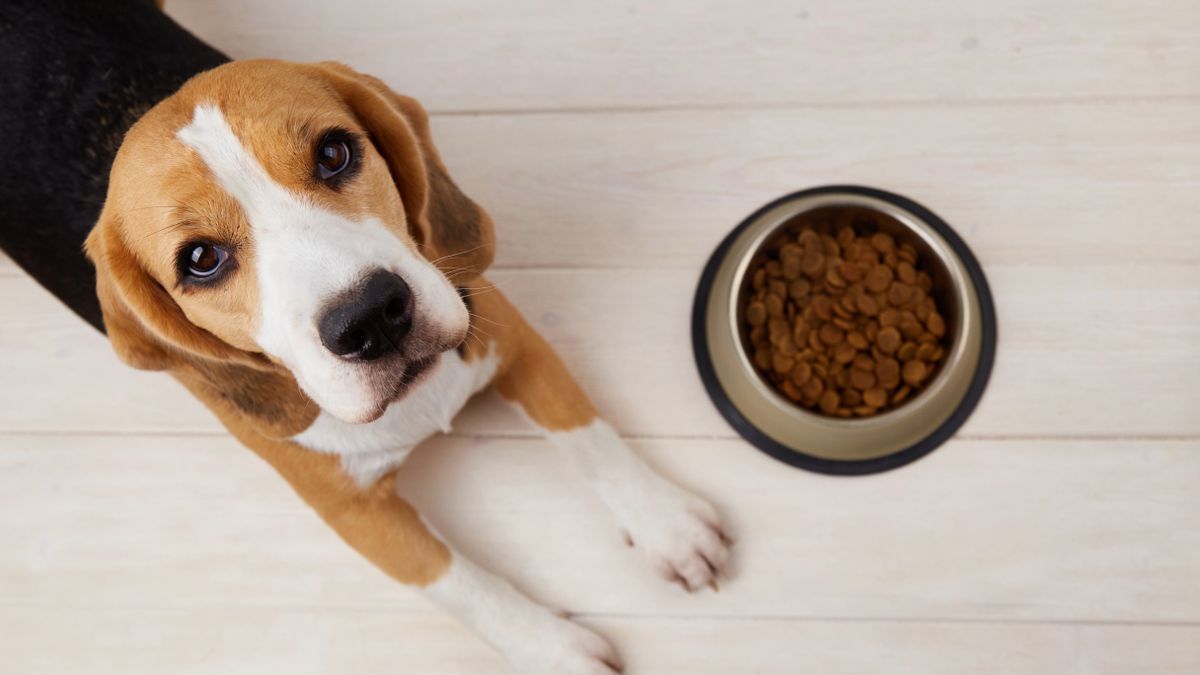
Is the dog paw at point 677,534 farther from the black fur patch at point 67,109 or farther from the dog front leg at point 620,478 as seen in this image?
the black fur patch at point 67,109

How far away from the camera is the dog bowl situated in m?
1.99

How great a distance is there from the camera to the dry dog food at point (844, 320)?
6.74 ft

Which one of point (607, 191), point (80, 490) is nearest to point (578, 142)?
point (607, 191)

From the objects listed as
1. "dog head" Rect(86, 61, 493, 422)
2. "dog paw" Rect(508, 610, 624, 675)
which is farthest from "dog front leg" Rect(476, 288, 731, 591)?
"dog head" Rect(86, 61, 493, 422)

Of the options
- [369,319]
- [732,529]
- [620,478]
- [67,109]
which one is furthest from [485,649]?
[67,109]

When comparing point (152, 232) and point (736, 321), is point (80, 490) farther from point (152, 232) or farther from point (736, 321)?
point (736, 321)

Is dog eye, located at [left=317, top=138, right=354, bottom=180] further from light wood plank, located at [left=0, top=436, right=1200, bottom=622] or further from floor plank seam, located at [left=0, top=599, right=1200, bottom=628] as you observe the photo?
floor plank seam, located at [left=0, top=599, right=1200, bottom=628]

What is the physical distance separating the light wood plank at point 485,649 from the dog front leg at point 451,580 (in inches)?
4.6

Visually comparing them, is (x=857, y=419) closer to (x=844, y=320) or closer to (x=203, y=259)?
(x=844, y=320)

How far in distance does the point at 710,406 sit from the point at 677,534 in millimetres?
320

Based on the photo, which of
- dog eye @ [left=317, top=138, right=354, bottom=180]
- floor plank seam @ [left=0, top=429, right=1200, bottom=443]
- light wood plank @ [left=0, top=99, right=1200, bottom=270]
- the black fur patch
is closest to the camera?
dog eye @ [left=317, top=138, right=354, bottom=180]

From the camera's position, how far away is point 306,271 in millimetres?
1297

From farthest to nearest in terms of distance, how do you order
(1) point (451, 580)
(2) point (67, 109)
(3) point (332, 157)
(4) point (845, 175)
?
(4) point (845, 175) → (1) point (451, 580) → (2) point (67, 109) → (3) point (332, 157)

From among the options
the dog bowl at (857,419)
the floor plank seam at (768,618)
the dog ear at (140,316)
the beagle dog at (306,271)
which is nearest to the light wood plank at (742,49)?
the dog bowl at (857,419)
